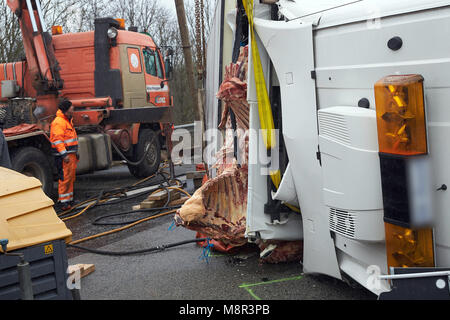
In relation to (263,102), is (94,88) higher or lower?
higher

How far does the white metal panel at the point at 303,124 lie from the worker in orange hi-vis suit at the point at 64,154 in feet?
16.1

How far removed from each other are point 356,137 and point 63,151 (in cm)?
583

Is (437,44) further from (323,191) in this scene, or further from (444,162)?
(323,191)

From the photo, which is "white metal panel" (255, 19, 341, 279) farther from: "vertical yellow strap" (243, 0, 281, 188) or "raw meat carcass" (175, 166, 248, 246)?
"raw meat carcass" (175, 166, 248, 246)

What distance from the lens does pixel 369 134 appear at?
7.78 feet

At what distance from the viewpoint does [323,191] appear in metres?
2.75

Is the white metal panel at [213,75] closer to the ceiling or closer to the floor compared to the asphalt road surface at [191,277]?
closer to the ceiling

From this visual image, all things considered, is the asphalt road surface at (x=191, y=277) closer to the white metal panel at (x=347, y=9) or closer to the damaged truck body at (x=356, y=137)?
the damaged truck body at (x=356, y=137)

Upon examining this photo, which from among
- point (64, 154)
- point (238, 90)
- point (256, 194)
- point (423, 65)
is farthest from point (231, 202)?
point (64, 154)

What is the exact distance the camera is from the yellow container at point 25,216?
250 cm

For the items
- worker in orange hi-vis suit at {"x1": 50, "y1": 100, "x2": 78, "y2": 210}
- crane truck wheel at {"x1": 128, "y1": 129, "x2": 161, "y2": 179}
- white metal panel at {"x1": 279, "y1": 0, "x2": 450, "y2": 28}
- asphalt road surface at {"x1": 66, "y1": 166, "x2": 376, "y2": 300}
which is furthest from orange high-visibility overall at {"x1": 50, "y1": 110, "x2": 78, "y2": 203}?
white metal panel at {"x1": 279, "y1": 0, "x2": 450, "y2": 28}

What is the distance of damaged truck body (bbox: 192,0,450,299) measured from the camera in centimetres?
221

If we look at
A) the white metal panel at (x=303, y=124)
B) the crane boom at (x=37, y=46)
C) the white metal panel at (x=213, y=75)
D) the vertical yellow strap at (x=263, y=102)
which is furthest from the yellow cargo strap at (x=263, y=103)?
the crane boom at (x=37, y=46)

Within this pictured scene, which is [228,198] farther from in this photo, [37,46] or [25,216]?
[37,46]
